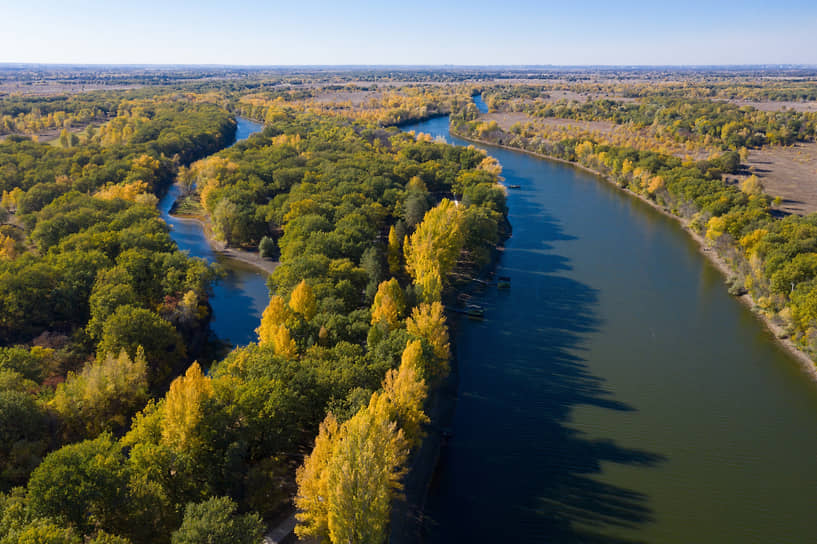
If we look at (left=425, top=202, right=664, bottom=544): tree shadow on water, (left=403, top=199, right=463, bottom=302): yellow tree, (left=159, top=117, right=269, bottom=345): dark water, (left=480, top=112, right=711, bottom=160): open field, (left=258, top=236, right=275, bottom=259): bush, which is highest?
(left=480, top=112, right=711, bottom=160): open field

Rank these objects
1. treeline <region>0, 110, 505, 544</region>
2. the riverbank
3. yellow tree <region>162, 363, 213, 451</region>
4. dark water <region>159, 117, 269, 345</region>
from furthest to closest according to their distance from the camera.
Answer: dark water <region>159, 117, 269, 345</region> < the riverbank < yellow tree <region>162, 363, 213, 451</region> < treeline <region>0, 110, 505, 544</region>

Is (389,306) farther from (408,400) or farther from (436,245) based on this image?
(436,245)

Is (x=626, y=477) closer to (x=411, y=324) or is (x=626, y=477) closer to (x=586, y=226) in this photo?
(x=411, y=324)

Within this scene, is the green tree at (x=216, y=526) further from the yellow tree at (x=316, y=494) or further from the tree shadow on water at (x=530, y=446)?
the tree shadow on water at (x=530, y=446)

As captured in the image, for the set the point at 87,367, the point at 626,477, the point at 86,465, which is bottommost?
the point at 626,477

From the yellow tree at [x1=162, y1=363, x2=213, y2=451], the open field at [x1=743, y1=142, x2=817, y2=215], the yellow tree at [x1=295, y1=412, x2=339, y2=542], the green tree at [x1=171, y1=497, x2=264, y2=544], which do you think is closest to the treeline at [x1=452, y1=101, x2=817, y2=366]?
the open field at [x1=743, y1=142, x2=817, y2=215]

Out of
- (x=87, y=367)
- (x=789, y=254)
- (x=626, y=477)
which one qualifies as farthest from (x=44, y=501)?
(x=789, y=254)

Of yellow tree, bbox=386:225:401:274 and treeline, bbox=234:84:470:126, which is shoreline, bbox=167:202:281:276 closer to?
yellow tree, bbox=386:225:401:274
